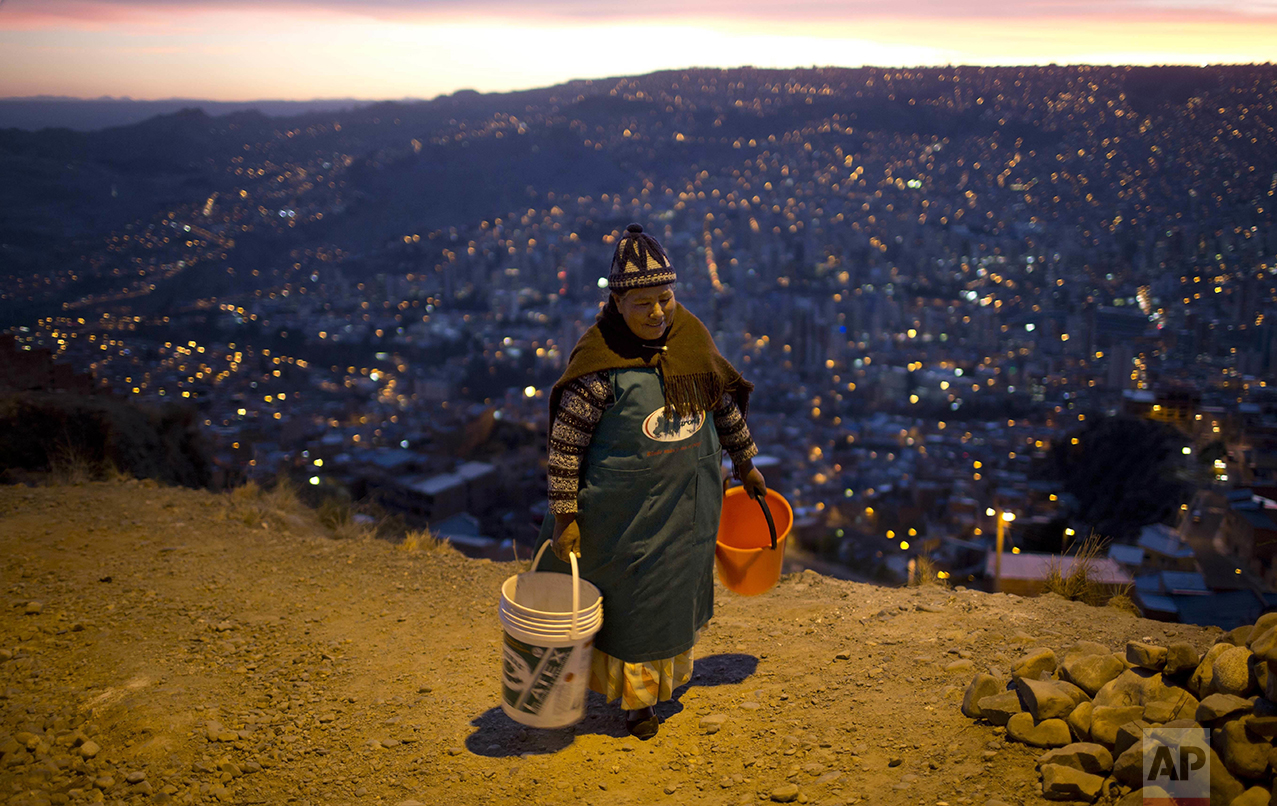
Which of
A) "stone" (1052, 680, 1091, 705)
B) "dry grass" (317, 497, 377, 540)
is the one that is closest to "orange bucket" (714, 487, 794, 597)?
"stone" (1052, 680, 1091, 705)

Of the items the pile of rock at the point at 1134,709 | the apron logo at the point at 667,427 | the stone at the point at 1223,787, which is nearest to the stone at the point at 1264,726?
the pile of rock at the point at 1134,709

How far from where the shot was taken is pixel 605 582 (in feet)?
8.54

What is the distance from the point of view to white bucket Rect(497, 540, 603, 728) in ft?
7.98

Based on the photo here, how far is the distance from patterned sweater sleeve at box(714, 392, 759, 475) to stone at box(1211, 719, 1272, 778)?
1.48 metres

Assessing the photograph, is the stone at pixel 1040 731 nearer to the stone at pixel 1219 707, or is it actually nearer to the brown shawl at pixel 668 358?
the stone at pixel 1219 707

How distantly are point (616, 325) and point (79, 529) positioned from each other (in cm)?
408

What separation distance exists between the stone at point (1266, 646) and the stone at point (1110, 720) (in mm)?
325

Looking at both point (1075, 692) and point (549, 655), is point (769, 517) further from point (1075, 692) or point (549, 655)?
point (1075, 692)

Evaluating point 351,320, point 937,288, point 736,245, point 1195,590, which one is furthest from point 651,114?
point 1195,590

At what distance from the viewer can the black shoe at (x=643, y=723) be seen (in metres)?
2.72

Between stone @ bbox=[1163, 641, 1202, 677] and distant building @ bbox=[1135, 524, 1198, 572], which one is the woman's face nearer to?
stone @ bbox=[1163, 641, 1202, 677]

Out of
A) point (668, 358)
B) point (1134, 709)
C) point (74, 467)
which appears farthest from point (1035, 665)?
point (74, 467)

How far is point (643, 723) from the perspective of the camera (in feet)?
8.94

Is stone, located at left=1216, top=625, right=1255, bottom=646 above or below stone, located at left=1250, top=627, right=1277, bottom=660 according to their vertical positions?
below
